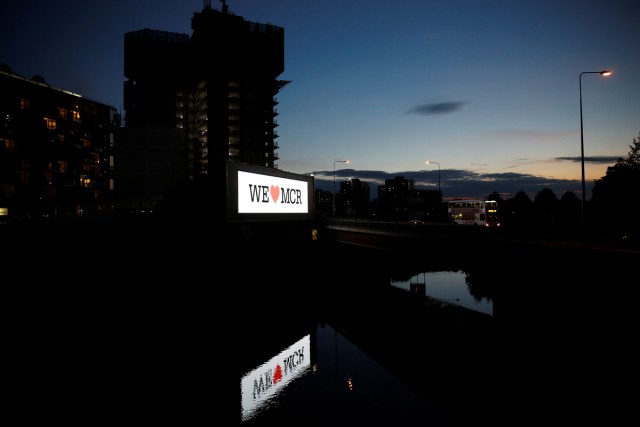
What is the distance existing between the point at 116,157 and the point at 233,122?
114ft

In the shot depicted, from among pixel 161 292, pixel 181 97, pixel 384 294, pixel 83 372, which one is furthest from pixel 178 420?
pixel 181 97

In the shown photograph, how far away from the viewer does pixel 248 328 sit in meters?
22.3

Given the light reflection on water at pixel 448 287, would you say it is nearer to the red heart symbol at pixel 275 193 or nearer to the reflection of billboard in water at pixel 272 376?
the red heart symbol at pixel 275 193

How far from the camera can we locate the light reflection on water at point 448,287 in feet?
118

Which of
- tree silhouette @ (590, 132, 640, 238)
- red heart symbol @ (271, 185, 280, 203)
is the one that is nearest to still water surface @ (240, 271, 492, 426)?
red heart symbol @ (271, 185, 280, 203)

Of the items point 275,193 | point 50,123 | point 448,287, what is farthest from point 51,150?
point 448,287

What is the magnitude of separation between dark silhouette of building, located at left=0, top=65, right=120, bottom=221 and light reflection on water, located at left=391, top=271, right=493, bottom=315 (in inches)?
2304

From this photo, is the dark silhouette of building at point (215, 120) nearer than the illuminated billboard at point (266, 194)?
No

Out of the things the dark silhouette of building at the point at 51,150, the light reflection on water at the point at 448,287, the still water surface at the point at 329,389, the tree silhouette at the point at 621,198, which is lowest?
the light reflection on water at the point at 448,287

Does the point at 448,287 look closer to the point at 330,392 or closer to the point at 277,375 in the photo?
the point at 277,375

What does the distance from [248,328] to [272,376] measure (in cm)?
722

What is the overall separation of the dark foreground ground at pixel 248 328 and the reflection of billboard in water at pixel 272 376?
526 millimetres

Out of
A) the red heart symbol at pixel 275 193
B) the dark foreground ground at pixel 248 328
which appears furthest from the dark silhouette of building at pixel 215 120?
the dark foreground ground at pixel 248 328

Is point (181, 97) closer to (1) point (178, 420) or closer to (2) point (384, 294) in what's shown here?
(2) point (384, 294)
